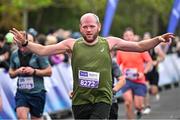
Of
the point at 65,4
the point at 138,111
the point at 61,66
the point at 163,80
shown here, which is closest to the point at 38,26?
the point at 65,4

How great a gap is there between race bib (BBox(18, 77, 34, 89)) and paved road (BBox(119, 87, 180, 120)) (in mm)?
4672

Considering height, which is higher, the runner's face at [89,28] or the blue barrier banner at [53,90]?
the runner's face at [89,28]

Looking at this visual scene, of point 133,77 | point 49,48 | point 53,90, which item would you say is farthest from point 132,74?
point 49,48

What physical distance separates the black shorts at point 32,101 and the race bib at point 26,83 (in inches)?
5.0

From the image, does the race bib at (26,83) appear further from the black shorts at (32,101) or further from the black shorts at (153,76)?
the black shorts at (153,76)

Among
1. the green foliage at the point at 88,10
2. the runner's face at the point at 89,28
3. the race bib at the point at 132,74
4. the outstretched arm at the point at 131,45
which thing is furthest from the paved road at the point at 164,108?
the green foliage at the point at 88,10

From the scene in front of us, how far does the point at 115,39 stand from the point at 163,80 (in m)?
17.5

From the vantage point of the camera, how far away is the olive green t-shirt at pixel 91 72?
819 cm

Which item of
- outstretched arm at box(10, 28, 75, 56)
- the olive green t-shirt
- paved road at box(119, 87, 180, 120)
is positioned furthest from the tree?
the olive green t-shirt

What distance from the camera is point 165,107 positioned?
17.7 meters

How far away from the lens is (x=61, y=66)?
1727 cm

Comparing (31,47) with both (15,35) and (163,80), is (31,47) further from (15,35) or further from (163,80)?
(163,80)

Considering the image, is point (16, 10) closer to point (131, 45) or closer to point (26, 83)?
point (26, 83)

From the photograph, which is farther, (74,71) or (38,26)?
(38,26)
